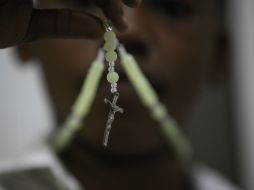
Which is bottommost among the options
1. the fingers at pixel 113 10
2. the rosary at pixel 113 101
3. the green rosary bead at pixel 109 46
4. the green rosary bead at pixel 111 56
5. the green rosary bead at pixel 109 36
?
the rosary at pixel 113 101

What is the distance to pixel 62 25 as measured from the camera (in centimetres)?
37

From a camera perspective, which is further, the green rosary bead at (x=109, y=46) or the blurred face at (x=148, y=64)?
the blurred face at (x=148, y=64)

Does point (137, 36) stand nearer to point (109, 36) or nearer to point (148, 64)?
point (148, 64)

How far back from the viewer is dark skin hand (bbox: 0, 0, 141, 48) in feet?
1.13

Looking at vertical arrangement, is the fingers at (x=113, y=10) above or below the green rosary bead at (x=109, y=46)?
above

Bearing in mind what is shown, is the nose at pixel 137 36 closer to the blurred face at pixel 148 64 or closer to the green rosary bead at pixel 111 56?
the blurred face at pixel 148 64

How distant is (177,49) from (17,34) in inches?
14.0

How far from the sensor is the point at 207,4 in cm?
78

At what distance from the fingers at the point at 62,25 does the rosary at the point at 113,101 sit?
0.05ft

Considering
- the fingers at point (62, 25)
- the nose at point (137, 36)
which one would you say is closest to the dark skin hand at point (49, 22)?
the fingers at point (62, 25)

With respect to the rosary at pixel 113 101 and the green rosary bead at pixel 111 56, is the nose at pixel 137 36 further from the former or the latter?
the green rosary bead at pixel 111 56

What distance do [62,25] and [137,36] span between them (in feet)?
0.75

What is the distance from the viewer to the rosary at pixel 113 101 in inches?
14.7

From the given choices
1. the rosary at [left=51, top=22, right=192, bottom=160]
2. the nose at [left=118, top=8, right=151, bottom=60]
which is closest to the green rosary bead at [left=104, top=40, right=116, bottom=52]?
the rosary at [left=51, top=22, right=192, bottom=160]
